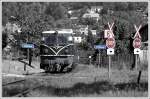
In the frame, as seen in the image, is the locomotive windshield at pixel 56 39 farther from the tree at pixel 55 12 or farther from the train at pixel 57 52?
the tree at pixel 55 12

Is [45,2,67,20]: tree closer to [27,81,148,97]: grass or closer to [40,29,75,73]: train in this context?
[40,29,75,73]: train

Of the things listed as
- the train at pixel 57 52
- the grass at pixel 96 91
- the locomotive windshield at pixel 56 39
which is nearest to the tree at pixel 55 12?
the locomotive windshield at pixel 56 39

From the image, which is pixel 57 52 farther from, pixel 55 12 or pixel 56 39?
pixel 55 12

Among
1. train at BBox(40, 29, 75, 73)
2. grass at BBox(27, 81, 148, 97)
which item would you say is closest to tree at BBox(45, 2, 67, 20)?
train at BBox(40, 29, 75, 73)

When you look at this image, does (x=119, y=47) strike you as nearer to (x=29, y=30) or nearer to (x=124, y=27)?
(x=124, y=27)

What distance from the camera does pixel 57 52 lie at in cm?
3469

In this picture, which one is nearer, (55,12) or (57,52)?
(57,52)

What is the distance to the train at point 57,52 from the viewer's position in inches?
1359

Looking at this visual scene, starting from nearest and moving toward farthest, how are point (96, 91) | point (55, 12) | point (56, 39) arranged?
point (96, 91), point (56, 39), point (55, 12)

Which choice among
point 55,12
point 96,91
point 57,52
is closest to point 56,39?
point 57,52

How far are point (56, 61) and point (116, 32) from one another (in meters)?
21.5

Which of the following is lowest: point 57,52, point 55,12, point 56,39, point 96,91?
point 96,91

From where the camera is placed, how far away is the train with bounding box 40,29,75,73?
3453 centimetres

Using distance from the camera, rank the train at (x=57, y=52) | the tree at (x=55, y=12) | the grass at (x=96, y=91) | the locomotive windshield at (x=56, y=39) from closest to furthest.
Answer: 1. the grass at (x=96, y=91)
2. the train at (x=57, y=52)
3. the locomotive windshield at (x=56, y=39)
4. the tree at (x=55, y=12)
